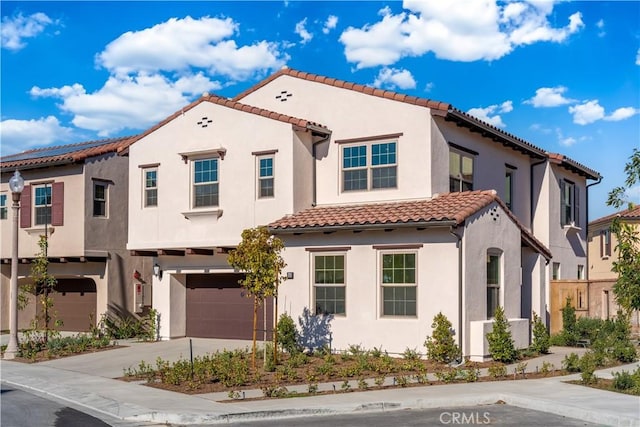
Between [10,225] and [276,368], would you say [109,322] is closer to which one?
[10,225]

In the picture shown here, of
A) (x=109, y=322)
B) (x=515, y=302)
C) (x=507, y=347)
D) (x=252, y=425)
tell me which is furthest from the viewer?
(x=109, y=322)

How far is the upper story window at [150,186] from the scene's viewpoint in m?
22.9

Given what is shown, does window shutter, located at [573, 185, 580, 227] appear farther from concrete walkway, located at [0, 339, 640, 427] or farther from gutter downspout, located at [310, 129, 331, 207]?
concrete walkway, located at [0, 339, 640, 427]

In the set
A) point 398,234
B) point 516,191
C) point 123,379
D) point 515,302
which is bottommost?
point 123,379

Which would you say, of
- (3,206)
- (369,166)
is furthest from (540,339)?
(3,206)

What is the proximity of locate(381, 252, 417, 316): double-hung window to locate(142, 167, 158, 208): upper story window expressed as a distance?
26.8 ft

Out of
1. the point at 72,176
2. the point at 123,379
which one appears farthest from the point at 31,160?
the point at 123,379

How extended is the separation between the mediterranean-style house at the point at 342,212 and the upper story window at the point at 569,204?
2.87 meters

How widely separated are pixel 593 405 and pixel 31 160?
69.1 feet

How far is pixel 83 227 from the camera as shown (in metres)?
24.9

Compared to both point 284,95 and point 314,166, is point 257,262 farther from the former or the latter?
point 284,95

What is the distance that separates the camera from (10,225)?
1072 inches

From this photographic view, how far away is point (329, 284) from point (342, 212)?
1.93 metres

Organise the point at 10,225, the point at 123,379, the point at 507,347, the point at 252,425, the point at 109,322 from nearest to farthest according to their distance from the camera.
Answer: the point at 252,425
the point at 123,379
the point at 507,347
the point at 109,322
the point at 10,225
